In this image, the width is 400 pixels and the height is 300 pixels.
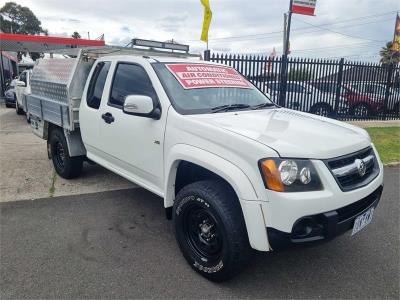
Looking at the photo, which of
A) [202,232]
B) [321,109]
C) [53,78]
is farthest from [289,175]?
[321,109]

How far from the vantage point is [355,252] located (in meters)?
3.30

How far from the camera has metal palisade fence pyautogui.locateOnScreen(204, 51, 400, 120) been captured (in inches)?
420

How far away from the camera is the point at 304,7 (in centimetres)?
1072

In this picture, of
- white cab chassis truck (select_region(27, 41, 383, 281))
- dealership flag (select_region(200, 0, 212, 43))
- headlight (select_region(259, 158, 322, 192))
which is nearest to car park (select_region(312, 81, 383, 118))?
dealership flag (select_region(200, 0, 212, 43))

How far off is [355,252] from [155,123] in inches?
91.9

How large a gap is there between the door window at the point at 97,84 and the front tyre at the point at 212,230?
201 centimetres

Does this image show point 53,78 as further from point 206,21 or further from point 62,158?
point 206,21

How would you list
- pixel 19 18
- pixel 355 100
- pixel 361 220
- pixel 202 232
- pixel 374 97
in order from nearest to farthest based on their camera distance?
pixel 361 220 < pixel 202 232 < pixel 355 100 < pixel 374 97 < pixel 19 18

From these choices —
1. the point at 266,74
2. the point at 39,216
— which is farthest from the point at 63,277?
the point at 266,74

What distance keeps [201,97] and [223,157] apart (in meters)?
1.03

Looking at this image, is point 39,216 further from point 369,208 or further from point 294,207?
point 369,208

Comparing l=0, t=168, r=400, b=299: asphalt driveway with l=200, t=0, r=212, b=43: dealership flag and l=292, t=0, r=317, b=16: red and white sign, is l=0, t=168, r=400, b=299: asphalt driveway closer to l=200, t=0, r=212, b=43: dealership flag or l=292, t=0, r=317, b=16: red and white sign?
l=200, t=0, r=212, b=43: dealership flag

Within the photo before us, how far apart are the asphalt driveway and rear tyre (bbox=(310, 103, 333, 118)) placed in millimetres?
8178

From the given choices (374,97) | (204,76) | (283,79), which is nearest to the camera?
(204,76)
